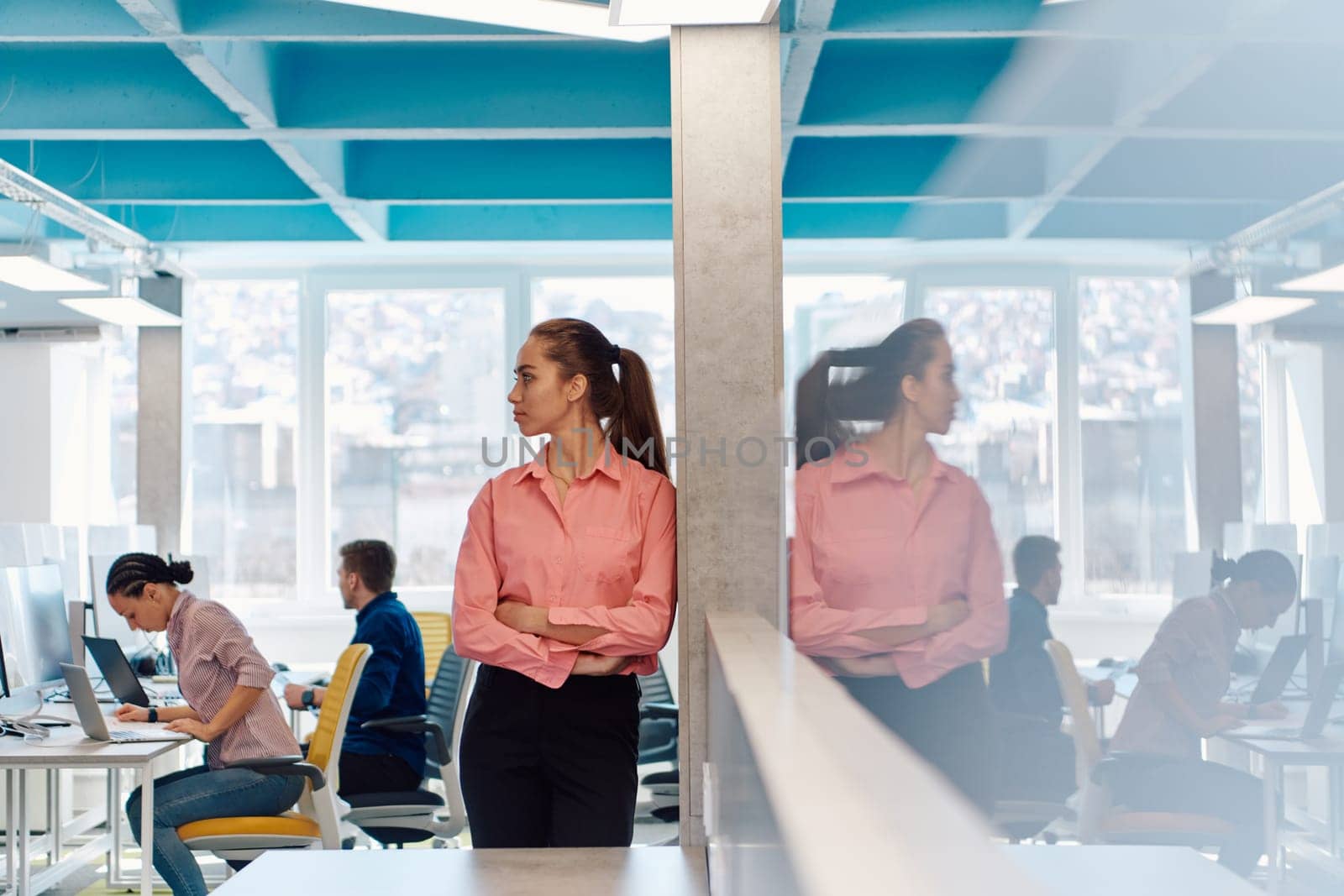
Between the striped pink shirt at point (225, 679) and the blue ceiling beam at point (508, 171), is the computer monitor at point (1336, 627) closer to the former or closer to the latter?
the striped pink shirt at point (225, 679)

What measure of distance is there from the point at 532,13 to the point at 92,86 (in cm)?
291

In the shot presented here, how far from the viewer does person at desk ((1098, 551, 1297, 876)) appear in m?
0.56

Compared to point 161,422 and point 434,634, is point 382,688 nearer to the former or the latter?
point 434,634

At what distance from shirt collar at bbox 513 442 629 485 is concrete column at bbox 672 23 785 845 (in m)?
0.20

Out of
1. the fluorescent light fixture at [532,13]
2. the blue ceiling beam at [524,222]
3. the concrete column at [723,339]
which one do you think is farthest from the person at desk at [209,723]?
the blue ceiling beam at [524,222]

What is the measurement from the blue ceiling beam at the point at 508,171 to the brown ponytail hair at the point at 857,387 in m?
3.61

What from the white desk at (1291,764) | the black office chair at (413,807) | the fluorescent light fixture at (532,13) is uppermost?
the fluorescent light fixture at (532,13)

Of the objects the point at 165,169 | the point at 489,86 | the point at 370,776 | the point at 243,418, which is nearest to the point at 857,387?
the point at 370,776

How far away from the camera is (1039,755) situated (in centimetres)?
113

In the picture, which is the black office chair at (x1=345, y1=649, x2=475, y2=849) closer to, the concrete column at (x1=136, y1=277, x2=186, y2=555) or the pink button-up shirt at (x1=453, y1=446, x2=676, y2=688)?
the pink button-up shirt at (x1=453, y1=446, x2=676, y2=688)

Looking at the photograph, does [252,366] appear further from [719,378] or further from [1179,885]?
[1179,885]

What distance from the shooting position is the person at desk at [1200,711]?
564mm

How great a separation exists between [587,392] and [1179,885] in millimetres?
2025

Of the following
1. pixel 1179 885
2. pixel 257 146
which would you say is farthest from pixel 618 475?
pixel 257 146
